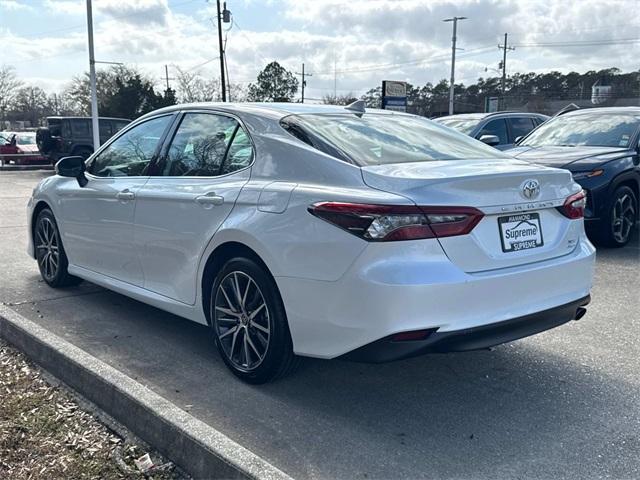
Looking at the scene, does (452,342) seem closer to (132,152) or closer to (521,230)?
(521,230)

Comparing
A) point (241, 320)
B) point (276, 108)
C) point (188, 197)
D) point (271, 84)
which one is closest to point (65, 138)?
point (188, 197)

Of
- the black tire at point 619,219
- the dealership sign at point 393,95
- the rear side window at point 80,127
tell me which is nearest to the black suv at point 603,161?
the black tire at point 619,219

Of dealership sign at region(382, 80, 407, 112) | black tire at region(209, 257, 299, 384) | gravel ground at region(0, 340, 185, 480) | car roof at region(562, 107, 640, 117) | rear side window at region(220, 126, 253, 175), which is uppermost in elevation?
dealership sign at region(382, 80, 407, 112)

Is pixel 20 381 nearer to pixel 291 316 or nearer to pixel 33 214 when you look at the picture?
pixel 291 316

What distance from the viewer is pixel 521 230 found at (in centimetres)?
322

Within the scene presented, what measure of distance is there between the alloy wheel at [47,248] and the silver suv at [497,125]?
23.3 feet

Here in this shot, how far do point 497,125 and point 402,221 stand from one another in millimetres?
9049

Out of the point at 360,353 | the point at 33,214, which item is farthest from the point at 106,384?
the point at 33,214

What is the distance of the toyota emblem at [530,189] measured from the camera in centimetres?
325

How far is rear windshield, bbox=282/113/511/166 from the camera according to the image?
137 inches

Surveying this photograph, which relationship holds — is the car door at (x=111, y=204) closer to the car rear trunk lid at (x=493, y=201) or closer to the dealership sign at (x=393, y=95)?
the car rear trunk lid at (x=493, y=201)

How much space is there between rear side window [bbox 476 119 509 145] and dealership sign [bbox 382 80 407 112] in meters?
5.54

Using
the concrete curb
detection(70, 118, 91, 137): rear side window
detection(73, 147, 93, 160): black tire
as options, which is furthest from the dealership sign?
the concrete curb

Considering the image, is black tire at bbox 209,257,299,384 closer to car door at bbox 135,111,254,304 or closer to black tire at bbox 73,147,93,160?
car door at bbox 135,111,254,304
